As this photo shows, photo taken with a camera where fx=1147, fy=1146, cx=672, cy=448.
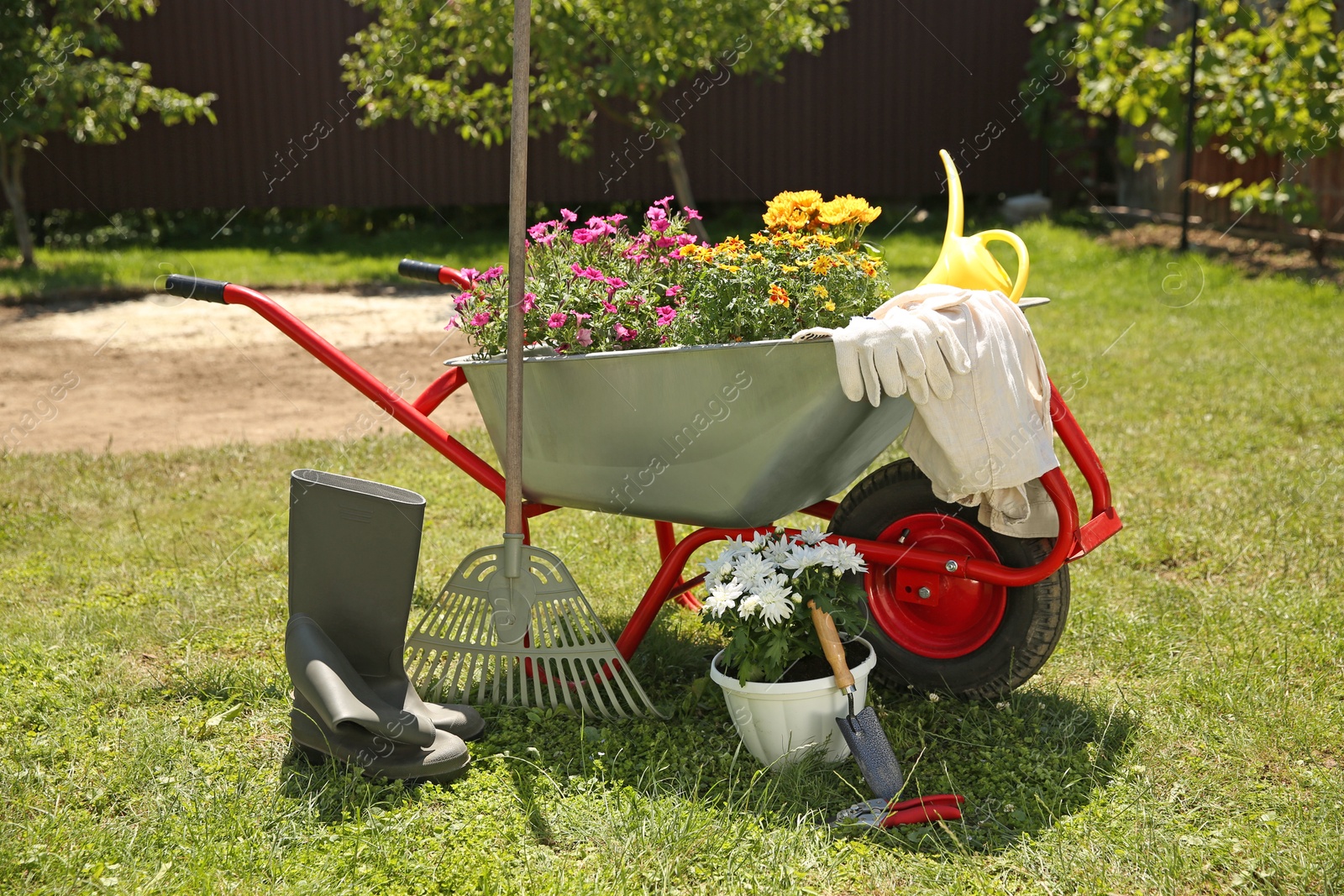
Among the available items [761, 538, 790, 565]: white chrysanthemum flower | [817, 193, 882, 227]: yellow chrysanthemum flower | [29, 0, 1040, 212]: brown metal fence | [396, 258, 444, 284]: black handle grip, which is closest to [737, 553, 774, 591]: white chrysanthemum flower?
[761, 538, 790, 565]: white chrysanthemum flower

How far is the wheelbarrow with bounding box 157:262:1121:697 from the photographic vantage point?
2.21 m

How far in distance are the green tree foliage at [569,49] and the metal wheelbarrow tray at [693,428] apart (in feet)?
18.5

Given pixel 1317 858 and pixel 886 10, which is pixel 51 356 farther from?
pixel 886 10

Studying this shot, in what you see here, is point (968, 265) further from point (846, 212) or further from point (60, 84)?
point (60, 84)

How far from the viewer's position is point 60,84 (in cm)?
764

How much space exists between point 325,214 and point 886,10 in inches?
219

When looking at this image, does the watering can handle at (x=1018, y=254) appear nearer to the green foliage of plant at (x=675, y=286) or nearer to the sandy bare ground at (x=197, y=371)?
the green foliage of plant at (x=675, y=286)

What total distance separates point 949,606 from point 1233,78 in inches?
261

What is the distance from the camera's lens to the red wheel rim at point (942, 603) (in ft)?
8.05

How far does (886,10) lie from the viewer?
10469mm

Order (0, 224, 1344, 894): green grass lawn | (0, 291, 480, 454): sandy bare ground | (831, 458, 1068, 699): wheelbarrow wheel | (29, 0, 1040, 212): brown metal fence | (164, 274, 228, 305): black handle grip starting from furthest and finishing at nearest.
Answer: (29, 0, 1040, 212): brown metal fence < (0, 291, 480, 454): sandy bare ground < (164, 274, 228, 305): black handle grip < (831, 458, 1068, 699): wheelbarrow wheel < (0, 224, 1344, 894): green grass lawn

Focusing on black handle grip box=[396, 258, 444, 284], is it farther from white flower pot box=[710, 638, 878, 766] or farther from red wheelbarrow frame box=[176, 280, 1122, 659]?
white flower pot box=[710, 638, 878, 766]

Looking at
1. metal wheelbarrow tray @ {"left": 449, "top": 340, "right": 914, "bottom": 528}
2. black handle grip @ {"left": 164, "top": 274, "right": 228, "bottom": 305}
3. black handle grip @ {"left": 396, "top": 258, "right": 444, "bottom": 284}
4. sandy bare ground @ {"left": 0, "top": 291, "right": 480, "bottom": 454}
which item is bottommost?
sandy bare ground @ {"left": 0, "top": 291, "right": 480, "bottom": 454}

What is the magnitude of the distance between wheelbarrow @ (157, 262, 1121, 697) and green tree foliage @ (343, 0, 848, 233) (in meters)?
5.56
